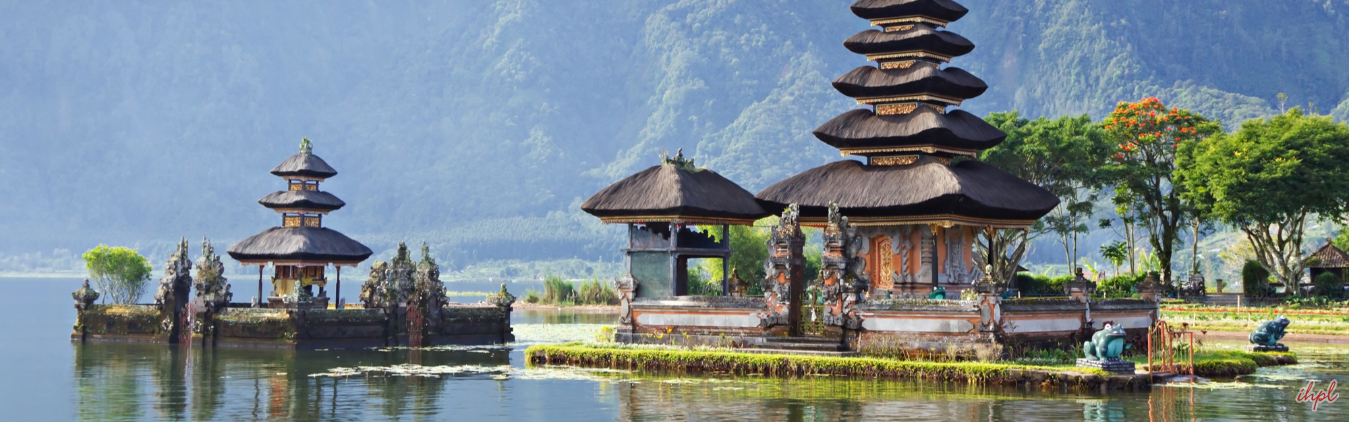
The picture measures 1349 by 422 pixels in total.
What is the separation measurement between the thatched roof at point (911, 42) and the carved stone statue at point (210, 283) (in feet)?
72.5

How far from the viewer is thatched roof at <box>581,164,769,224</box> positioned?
3972cm

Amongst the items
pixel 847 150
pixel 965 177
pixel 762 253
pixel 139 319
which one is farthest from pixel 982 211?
pixel 762 253

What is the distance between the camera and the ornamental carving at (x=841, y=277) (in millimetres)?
35531

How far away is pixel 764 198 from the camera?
42.8 metres

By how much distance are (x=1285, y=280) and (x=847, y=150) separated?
101ft

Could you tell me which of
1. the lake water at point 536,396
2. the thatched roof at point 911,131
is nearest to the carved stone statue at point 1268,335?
the lake water at point 536,396

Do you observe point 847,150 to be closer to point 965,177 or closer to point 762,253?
point 965,177

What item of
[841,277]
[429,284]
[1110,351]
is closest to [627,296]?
[841,277]

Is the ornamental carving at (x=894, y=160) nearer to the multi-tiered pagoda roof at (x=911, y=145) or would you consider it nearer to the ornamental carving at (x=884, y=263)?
the multi-tiered pagoda roof at (x=911, y=145)

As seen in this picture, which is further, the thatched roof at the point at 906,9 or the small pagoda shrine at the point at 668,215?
the thatched roof at the point at 906,9

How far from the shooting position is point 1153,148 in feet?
230

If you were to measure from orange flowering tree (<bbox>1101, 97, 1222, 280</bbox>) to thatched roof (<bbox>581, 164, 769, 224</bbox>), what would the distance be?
101 feet

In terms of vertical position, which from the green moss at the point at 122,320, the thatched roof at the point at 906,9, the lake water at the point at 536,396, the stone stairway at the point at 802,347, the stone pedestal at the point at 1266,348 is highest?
the thatched roof at the point at 906,9

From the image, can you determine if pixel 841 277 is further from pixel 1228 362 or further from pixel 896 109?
pixel 896 109
